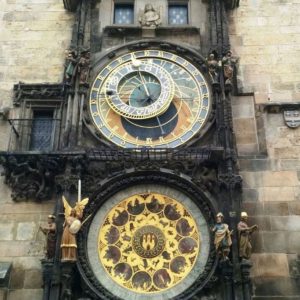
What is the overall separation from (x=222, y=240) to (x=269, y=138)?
3074 mm

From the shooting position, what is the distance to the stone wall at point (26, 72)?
404 inches

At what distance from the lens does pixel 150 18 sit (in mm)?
12688

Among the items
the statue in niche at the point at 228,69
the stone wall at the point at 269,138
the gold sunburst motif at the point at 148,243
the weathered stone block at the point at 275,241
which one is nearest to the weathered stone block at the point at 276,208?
the stone wall at the point at 269,138

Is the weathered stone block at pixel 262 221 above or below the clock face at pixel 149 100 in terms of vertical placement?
below

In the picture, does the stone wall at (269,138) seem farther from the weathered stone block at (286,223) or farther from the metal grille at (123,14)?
the metal grille at (123,14)

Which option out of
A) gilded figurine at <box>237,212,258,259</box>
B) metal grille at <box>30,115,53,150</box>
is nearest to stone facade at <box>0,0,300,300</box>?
metal grille at <box>30,115,53,150</box>

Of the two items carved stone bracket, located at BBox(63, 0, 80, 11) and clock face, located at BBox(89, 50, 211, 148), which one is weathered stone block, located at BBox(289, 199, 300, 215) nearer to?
clock face, located at BBox(89, 50, 211, 148)

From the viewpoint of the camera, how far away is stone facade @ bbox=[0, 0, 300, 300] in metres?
10.2

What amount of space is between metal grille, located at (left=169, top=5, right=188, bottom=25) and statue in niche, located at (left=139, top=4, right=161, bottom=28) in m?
0.40

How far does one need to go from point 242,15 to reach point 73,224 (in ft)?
23.0

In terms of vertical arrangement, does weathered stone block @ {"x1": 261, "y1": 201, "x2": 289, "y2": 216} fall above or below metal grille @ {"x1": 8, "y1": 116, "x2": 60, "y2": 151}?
below

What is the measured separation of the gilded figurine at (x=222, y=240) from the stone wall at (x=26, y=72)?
11.3 ft

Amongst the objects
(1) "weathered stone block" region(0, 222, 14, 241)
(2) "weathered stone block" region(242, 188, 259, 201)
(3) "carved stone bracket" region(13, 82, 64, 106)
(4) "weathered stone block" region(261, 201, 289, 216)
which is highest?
(3) "carved stone bracket" region(13, 82, 64, 106)

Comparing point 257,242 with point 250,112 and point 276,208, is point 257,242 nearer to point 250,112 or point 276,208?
point 276,208
